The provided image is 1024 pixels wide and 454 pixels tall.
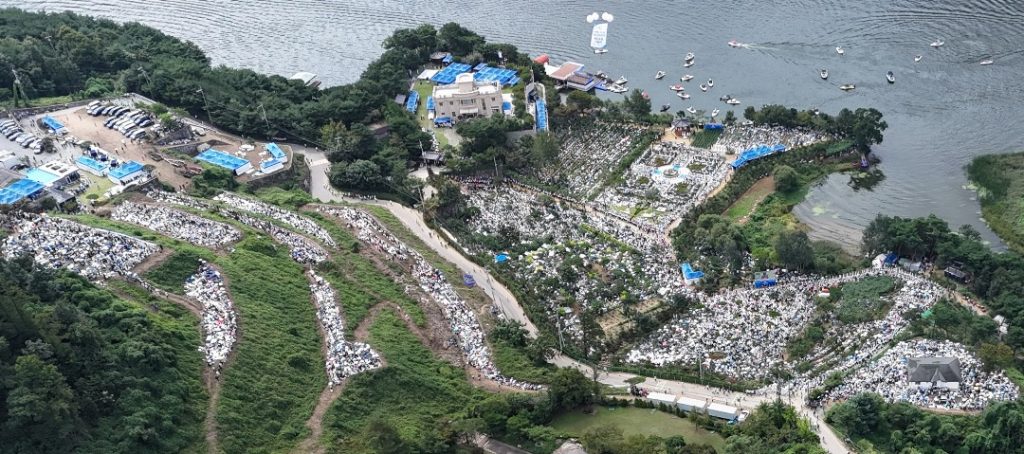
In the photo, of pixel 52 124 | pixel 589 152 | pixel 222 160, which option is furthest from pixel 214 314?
pixel 589 152

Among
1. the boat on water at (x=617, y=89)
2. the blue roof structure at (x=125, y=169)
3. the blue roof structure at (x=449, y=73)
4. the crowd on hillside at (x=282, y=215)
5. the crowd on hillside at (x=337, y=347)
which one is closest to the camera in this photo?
the crowd on hillside at (x=337, y=347)

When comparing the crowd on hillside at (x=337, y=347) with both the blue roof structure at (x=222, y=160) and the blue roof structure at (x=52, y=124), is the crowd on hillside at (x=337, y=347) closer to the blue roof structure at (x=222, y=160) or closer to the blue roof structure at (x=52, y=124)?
the blue roof structure at (x=222, y=160)

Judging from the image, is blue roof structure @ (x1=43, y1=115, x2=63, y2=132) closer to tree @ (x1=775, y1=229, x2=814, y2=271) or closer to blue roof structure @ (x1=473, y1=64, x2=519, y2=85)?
blue roof structure @ (x1=473, y1=64, x2=519, y2=85)

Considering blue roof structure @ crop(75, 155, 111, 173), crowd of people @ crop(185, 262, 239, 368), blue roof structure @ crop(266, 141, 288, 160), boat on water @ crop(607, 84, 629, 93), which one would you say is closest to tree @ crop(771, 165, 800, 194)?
boat on water @ crop(607, 84, 629, 93)

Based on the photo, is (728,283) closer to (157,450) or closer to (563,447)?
(563,447)

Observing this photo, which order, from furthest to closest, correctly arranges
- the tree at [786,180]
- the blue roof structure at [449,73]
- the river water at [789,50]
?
1. the blue roof structure at [449,73]
2. the river water at [789,50]
3. the tree at [786,180]

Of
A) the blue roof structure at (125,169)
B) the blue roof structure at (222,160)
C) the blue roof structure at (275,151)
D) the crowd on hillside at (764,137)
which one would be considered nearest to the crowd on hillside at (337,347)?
the blue roof structure at (125,169)

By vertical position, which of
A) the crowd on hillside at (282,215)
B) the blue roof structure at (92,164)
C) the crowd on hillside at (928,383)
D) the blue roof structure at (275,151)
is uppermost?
the crowd on hillside at (928,383)
